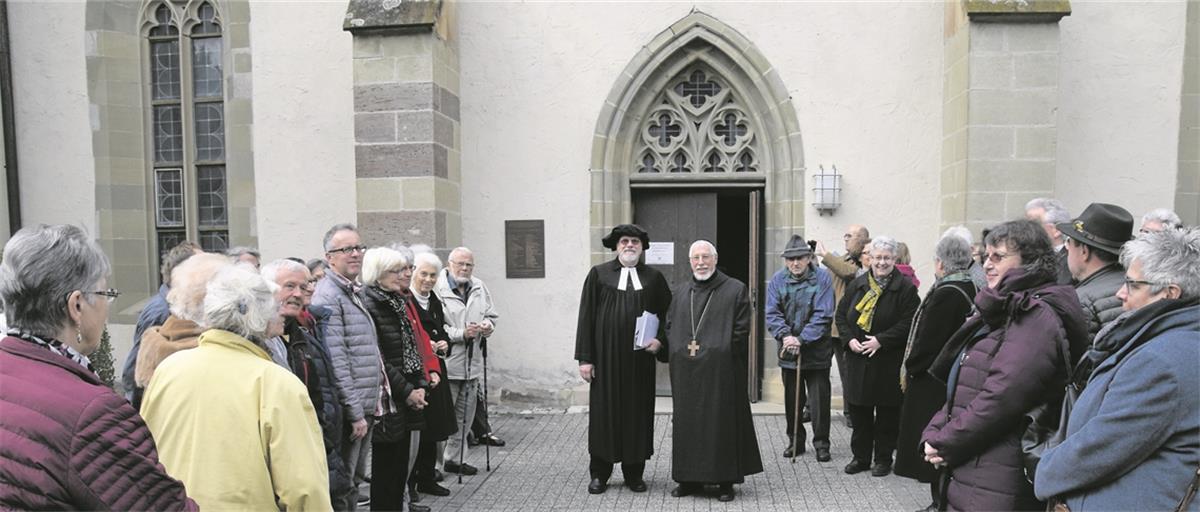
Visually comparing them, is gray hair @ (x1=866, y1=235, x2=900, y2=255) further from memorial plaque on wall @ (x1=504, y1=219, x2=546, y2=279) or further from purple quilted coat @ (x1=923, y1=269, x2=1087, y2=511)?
memorial plaque on wall @ (x1=504, y1=219, x2=546, y2=279)

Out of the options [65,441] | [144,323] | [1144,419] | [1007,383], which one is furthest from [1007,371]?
[144,323]

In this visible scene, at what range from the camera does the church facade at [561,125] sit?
717cm

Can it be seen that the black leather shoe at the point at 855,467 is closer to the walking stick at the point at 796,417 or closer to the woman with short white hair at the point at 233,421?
the walking stick at the point at 796,417

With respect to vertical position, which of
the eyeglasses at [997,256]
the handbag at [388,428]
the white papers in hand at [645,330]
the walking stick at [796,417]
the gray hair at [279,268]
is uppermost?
the eyeglasses at [997,256]

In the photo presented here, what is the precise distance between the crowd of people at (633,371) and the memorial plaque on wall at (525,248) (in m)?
2.09

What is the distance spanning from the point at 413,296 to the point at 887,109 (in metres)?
5.34

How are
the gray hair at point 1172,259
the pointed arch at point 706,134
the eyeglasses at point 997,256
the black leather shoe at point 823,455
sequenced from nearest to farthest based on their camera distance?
the gray hair at point 1172,259 → the eyeglasses at point 997,256 → the black leather shoe at point 823,455 → the pointed arch at point 706,134

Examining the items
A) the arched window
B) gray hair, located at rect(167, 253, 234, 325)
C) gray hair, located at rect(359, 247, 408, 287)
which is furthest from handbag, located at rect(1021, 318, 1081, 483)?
the arched window

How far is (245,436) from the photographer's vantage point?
208 cm

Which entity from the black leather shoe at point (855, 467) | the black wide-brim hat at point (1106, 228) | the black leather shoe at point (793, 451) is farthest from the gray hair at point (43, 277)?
the black leather shoe at point (793, 451)

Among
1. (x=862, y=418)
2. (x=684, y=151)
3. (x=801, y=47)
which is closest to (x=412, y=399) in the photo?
(x=862, y=418)

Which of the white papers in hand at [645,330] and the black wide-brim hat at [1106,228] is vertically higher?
the black wide-brim hat at [1106,228]

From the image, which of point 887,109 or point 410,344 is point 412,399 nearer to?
point 410,344

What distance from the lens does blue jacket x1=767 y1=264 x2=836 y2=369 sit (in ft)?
19.7
